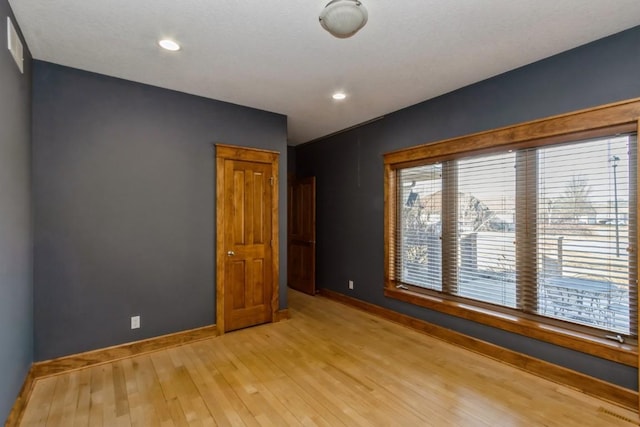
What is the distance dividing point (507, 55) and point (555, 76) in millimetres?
455

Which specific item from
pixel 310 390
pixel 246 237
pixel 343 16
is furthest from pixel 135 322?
pixel 343 16

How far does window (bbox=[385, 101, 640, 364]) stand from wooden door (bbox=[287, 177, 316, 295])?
191 cm

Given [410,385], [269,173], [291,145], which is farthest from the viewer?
[291,145]

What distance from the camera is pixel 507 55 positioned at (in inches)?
107

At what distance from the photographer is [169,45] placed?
2.52 meters

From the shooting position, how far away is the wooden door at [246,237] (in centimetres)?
376

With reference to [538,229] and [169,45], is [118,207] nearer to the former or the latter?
[169,45]

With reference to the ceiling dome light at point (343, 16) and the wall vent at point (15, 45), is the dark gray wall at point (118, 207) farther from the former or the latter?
the ceiling dome light at point (343, 16)

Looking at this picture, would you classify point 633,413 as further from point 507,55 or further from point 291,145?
point 291,145

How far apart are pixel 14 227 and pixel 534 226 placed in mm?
4234

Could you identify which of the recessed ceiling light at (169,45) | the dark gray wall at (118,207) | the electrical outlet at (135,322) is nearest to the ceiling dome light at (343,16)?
the recessed ceiling light at (169,45)

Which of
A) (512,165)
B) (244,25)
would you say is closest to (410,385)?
(512,165)

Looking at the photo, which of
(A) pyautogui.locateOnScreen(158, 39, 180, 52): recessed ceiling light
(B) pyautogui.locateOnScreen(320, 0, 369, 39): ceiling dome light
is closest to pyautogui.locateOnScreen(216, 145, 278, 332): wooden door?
(A) pyautogui.locateOnScreen(158, 39, 180, 52): recessed ceiling light

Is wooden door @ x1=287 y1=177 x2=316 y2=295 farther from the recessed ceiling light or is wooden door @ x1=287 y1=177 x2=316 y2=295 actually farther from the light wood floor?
the recessed ceiling light
